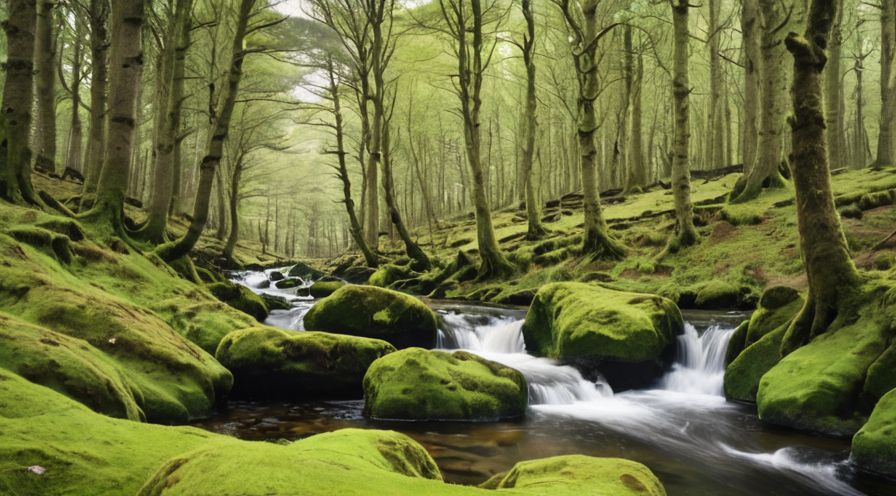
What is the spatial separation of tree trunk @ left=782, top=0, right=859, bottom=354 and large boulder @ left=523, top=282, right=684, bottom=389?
2194 mm

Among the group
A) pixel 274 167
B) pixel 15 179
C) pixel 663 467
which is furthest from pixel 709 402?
pixel 274 167

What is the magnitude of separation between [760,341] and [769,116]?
10.1 meters

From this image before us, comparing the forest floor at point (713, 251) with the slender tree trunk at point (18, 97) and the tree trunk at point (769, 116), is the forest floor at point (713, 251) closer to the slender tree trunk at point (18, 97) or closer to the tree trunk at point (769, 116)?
the tree trunk at point (769, 116)

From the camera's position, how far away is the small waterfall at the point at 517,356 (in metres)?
8.31

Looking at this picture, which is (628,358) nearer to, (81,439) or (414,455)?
(414,455)

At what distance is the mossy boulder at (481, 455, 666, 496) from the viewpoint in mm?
3004

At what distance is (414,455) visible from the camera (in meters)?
3.77

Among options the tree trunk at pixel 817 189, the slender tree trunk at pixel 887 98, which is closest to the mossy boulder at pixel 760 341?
the tree trunk at pixel 817 189

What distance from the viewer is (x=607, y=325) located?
29.0 feet

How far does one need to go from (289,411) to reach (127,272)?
3.50 metres

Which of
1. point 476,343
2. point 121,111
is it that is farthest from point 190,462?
point 476,343

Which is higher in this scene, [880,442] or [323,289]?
[323,289]

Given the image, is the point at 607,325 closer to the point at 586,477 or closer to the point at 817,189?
the point at 817,189

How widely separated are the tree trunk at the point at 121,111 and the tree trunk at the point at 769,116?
1476cm
